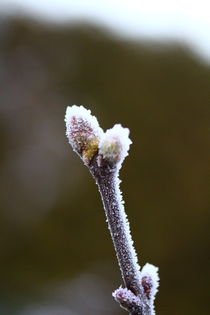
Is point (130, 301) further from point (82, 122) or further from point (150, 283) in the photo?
point (82, 122)

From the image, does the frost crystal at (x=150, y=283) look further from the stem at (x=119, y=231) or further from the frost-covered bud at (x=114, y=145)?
the frost-covered bud at (x=114, y=145)

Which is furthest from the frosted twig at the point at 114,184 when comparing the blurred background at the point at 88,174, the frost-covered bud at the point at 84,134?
the blurred background at the point at 88,174

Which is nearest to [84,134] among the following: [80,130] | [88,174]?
[80,130]

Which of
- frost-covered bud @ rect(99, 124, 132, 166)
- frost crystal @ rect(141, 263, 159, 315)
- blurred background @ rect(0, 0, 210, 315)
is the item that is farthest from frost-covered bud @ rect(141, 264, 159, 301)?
blurred background @ rect(0, 0, 210, 315)

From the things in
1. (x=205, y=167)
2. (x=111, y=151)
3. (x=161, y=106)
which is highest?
(x=161, y=106)

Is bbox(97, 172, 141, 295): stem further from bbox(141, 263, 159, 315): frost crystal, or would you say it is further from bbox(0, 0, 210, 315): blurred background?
bbox(0, 0, 210, 315): blurred background

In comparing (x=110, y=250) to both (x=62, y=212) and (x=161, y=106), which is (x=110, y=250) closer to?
(x=62, y=212)

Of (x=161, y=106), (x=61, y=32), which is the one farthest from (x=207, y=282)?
(x=61, y=32)
